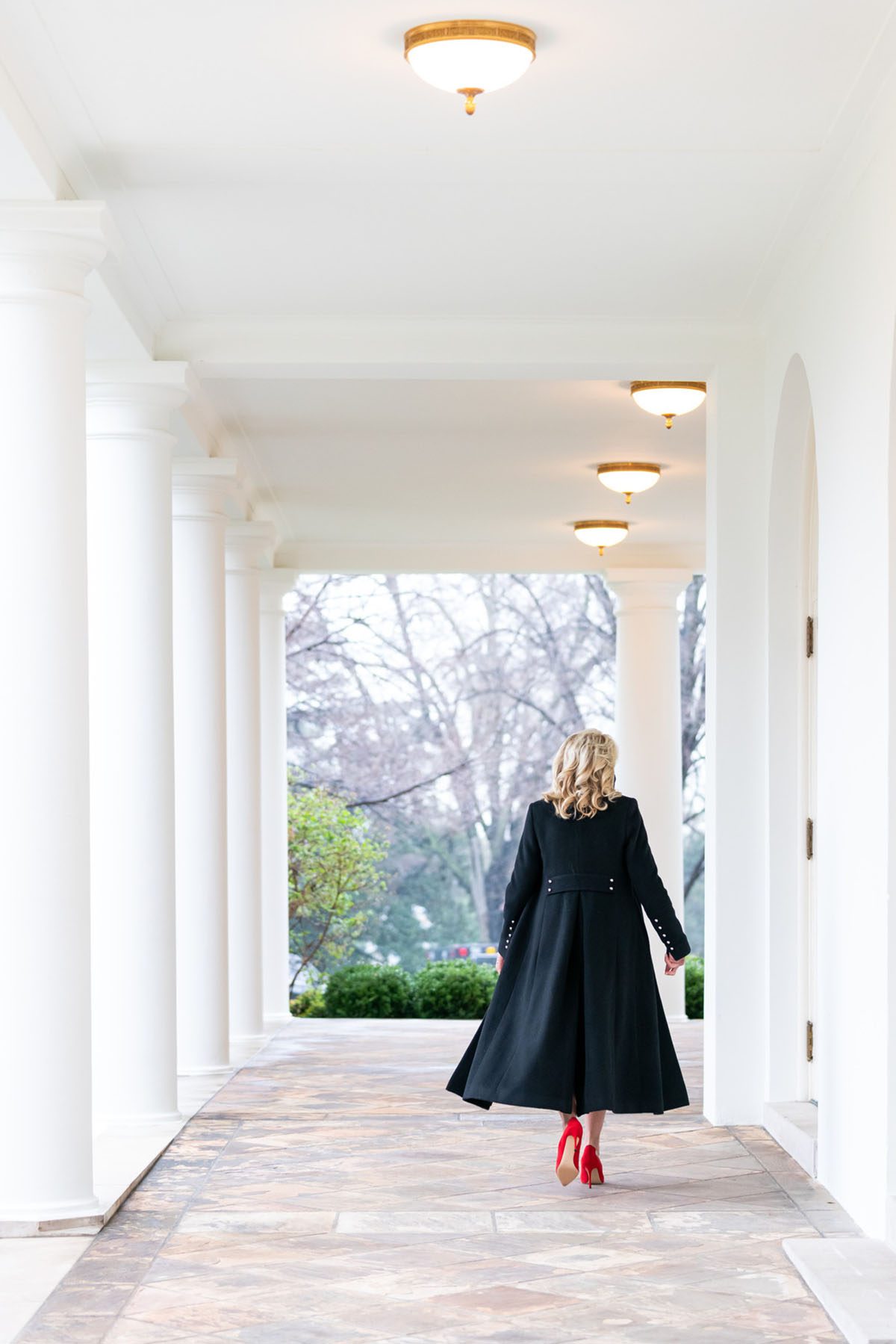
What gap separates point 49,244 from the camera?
5.46 metres

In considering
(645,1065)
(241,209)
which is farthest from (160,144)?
(645,1065)

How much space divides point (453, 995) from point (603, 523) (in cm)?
454

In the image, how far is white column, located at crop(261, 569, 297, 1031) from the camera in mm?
14430

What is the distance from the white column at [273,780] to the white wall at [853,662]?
854 centimetres

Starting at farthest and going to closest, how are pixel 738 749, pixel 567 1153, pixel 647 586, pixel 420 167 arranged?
pixel 647 586
pixel 738 749
pixel 567 1153
pixel 420 167

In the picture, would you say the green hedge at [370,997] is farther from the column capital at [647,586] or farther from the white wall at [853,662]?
the white wall at [853,662]

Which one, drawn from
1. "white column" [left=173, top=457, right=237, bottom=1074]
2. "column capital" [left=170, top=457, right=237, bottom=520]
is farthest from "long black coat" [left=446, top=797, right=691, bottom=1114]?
"column capital" [left=170, top=457, right=237, bottom=520]

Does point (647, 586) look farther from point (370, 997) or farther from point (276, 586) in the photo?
point (370, 997)

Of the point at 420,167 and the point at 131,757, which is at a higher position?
the point at 420,167

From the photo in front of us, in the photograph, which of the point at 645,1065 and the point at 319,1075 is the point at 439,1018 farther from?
the point at 645,1065

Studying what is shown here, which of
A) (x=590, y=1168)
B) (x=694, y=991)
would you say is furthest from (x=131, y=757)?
(x=694, y=991)

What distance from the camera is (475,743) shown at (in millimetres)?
23109

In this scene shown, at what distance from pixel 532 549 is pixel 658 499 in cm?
249

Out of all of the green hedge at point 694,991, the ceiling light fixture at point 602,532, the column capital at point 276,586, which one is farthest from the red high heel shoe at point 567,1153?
the green hedge at point 694,991
